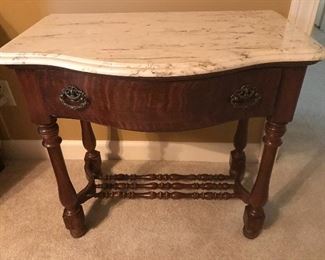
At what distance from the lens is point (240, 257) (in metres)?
0.97

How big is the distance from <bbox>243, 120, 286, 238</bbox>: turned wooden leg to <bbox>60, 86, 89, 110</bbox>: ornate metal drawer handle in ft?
1.55

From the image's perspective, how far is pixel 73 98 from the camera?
2.31 feet

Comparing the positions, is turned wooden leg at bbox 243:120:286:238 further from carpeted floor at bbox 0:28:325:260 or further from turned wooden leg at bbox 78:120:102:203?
turned wooden leg at bbox 78:120:102:203

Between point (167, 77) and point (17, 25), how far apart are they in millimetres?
767

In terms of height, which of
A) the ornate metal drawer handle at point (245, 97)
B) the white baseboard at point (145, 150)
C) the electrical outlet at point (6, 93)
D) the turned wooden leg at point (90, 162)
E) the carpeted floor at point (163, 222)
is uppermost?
the ornate metal drawer handle at point (245, 97)

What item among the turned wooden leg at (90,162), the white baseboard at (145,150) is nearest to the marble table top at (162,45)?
the turned wooden leg at (90,162)

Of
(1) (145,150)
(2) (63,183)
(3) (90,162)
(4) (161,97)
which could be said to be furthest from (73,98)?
(1) (145,150)

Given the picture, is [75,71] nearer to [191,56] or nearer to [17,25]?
[191,56]

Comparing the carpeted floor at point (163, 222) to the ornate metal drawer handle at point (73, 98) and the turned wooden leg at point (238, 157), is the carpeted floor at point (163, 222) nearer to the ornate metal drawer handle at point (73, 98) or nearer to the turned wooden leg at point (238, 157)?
the turned wooden leg at point (238, 157)

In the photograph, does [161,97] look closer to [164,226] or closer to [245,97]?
[245,97]

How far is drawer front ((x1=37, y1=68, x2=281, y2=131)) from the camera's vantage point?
25.8 inches

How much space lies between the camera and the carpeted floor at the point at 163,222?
3.28 ft

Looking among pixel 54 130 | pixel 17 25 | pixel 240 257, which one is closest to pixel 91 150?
pixel 54 130

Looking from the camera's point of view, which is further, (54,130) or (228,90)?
(54,130)
